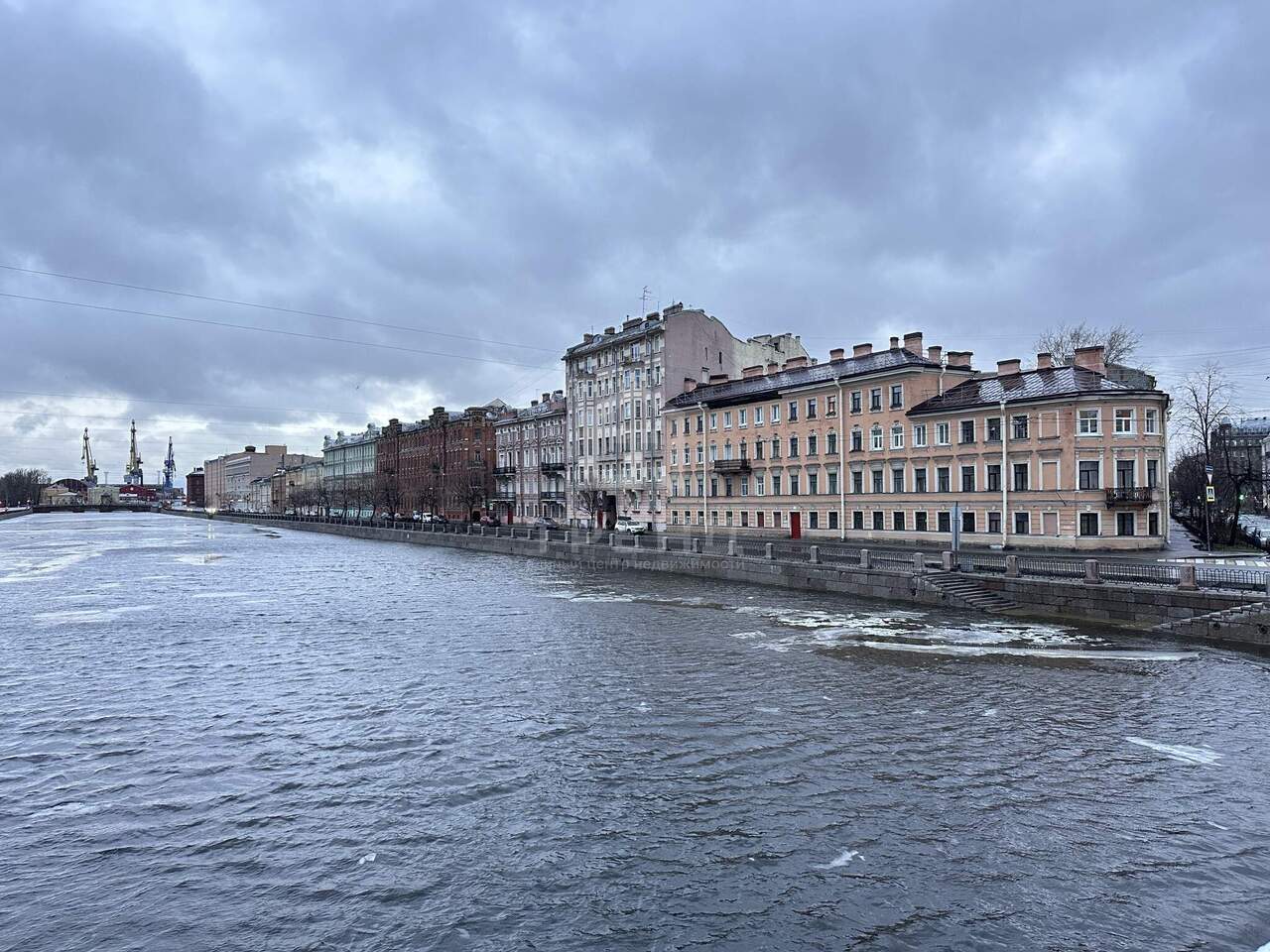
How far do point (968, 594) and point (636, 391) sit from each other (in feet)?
157

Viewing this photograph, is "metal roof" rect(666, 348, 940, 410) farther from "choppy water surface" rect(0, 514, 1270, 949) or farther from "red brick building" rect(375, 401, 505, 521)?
"red brick building" rect(375, 401, 505, 521)

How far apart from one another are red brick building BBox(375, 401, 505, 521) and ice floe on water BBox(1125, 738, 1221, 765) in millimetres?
94894

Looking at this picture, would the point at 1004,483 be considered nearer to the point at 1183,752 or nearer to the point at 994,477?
the point at 994,477

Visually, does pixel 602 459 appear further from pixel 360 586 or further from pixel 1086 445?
pixel 1086 445

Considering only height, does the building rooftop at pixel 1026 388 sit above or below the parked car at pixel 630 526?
above

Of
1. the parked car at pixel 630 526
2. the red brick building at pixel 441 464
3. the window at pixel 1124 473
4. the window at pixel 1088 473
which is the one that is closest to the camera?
the window at pixel 1124 473

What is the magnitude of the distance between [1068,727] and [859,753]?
4.97 metres

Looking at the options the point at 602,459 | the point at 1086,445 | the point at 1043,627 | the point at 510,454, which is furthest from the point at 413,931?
the point at 510,454

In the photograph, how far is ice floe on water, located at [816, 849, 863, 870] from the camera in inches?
402

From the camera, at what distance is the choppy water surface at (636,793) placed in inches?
355

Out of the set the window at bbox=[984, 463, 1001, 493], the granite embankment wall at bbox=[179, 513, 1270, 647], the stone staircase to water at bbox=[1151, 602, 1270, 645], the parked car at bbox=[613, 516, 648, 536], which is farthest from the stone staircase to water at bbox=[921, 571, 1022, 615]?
the parked car at bbox=[613, 516, 648, 536]

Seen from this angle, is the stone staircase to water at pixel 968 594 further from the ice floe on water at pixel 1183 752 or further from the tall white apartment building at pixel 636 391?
the tall white apartment building at pixel 636 391

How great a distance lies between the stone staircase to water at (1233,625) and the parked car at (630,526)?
36.9 metres

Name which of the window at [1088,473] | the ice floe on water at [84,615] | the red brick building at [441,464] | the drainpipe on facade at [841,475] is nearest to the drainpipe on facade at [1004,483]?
the window at [1088,473]
